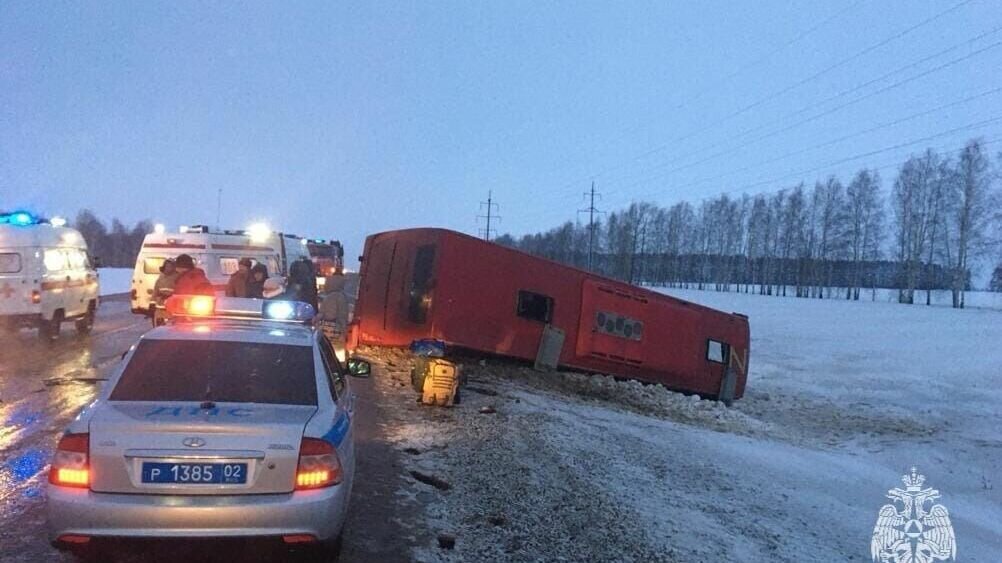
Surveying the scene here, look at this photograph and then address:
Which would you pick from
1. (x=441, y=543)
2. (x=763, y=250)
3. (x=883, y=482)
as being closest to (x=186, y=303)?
(x=441, y=543)

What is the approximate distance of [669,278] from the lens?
109 metres

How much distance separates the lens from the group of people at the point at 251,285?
1210cm

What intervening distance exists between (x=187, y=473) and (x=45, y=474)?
3.51 m

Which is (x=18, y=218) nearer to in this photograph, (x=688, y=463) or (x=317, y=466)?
(x=688, y=463)

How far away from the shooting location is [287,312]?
6.42 metres

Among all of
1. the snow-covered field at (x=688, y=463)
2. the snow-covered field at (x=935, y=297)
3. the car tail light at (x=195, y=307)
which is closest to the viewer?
the snow-covered field at (x=688, y=463)

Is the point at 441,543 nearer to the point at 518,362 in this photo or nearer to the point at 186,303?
the point at 186,303

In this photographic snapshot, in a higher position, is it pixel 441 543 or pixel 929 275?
pixel 929 275

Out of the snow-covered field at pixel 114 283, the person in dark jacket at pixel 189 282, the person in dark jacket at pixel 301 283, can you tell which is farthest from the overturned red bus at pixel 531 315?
the snow-covered field at pixel 114 283

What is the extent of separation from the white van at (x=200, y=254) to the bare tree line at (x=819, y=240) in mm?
54027

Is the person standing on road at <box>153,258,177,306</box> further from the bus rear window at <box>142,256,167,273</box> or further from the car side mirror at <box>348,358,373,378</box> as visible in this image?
the car side mirror at <box>348,358,373,378</box>

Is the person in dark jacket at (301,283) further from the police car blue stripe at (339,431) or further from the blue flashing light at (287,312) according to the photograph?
the police car blue stripe at (339,431)

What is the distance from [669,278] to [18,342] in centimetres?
9819

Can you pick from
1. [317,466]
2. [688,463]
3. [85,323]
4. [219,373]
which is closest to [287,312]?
[219,373]
